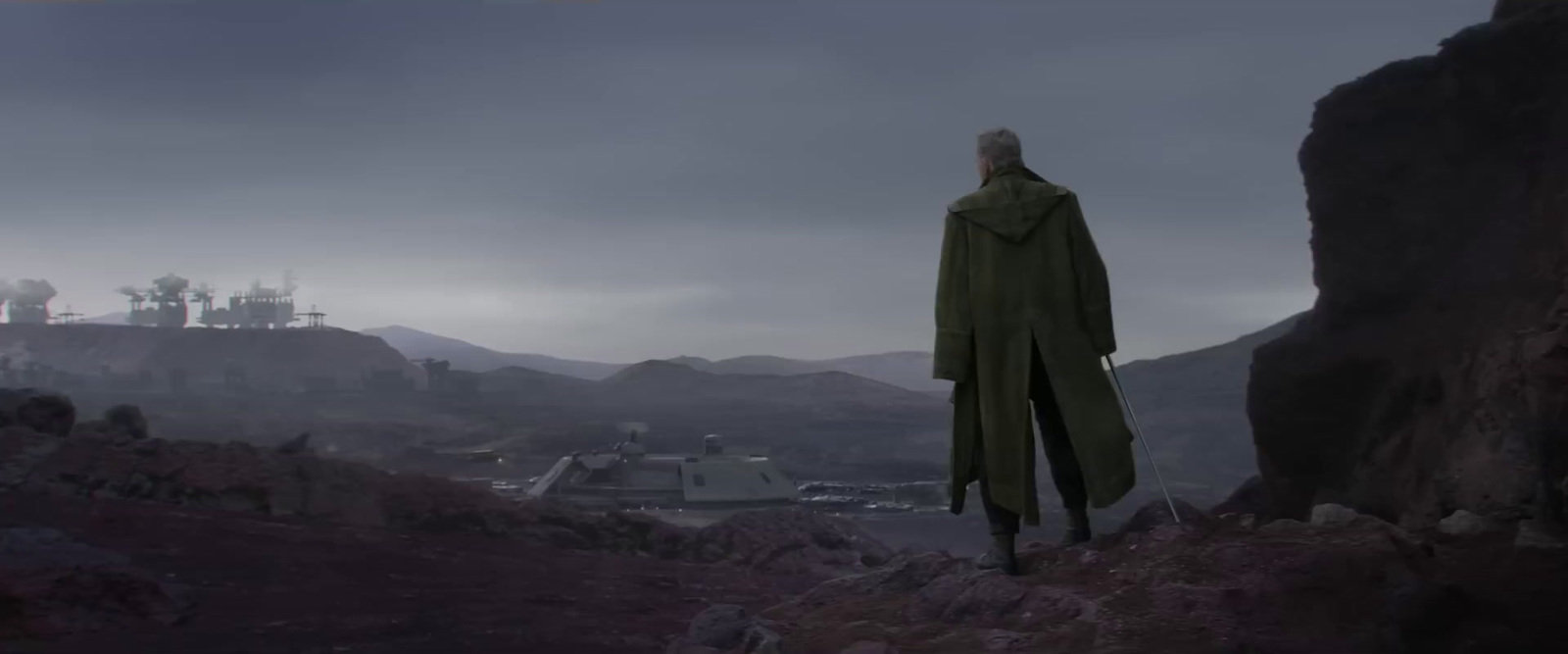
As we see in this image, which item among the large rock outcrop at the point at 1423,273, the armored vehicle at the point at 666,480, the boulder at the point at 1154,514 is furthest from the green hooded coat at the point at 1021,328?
the armored vehicle at the point at 666,480

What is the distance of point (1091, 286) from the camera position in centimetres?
525

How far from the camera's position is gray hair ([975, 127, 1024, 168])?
5387mm

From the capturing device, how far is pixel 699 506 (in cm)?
1573

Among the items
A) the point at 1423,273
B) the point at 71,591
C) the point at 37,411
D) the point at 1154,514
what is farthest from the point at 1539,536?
the point at 37,411

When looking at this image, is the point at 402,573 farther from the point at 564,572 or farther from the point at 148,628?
the point at 148,628

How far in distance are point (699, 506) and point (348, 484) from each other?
5.15 meters

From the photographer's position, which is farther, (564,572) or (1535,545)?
(564,572)

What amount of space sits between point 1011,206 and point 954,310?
1.55ft

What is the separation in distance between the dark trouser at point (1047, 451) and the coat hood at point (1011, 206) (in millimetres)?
566

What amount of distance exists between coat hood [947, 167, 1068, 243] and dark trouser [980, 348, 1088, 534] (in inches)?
22.3

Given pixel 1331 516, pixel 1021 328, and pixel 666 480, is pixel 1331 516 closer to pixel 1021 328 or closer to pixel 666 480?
pixel 1021 328

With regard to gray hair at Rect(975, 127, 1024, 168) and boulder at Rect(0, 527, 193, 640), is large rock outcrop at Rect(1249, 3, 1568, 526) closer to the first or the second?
gray hair at Rect(975, 127, 1024, 168)

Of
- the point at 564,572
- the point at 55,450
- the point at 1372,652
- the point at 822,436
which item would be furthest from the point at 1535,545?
the point at 822,436

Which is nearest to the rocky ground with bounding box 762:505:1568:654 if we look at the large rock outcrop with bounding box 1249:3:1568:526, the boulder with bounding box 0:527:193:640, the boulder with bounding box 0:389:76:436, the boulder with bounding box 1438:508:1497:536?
the boulder with bounding box 1438:508:1497:536
